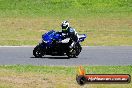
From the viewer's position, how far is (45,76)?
1695 cm

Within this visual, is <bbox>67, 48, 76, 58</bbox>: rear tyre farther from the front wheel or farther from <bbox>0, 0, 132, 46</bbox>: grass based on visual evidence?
<bbox>0, 0, 132, 46</bbox>: grass

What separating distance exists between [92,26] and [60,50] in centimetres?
1869

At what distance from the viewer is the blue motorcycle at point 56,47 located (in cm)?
2377

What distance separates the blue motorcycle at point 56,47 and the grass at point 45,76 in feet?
12.7

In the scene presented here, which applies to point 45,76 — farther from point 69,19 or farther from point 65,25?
point 69,19

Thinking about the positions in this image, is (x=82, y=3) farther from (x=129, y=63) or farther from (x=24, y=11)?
(x=129, y=63)

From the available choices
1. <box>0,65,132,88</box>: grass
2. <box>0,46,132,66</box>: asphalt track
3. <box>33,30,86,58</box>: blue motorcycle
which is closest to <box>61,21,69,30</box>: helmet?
<box>33,30,86,58</box>: blue motorcycle

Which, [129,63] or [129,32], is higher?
[129,63]

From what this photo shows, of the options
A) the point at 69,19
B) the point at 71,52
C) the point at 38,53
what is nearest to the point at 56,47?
the point at 71,52

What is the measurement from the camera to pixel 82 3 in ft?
181

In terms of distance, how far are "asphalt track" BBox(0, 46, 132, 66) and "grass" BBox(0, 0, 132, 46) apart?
365 centimetres

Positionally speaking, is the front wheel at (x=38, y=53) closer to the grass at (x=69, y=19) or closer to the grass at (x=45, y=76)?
the grass at (x=45, y=76)

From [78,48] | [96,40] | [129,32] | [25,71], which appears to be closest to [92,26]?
[129,32]

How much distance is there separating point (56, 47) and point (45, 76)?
693 cm
